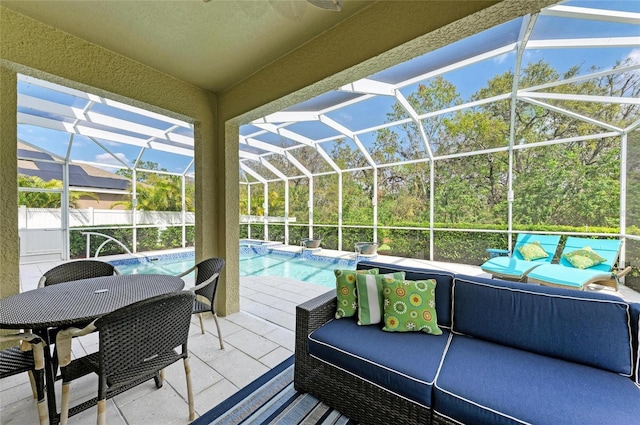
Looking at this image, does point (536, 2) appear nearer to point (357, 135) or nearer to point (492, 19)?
point (492, 19)

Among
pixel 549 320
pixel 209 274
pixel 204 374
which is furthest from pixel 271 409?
pixel 549 320

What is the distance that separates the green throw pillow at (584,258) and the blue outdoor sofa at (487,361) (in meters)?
4.08

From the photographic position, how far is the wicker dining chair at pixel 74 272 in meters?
2.26

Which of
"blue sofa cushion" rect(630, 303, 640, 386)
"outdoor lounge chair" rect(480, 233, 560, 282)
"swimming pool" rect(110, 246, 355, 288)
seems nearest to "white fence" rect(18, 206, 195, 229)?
"swimming pool" rect(110, 246, 355, 288)

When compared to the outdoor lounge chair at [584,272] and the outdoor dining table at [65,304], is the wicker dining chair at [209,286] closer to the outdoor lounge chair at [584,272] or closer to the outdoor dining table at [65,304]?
the outdoor dining table at [65,304]

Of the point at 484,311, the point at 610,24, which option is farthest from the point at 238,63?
the point at 610,24

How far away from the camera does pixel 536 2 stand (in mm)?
1542

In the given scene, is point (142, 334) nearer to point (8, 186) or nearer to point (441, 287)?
point (8, 186)

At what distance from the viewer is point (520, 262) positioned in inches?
193

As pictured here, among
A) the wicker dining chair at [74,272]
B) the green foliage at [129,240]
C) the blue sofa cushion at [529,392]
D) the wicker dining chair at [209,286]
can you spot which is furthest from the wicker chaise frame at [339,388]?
the green foliage at [129,240]

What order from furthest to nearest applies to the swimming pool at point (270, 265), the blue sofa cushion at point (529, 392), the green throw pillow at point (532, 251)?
the swimming pool at point (270, 265) → the green throw pillow at point (532, 251) → the blue sofa cushion at point (529, 392)

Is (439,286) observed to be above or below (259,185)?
below

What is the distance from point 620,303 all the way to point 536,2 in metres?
1.87

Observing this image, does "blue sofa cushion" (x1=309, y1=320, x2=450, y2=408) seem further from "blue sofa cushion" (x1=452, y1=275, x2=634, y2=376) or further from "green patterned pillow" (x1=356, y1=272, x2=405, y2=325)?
"blue sofa cushion" (x1=452, y1=275, x2=634, y2=376)
